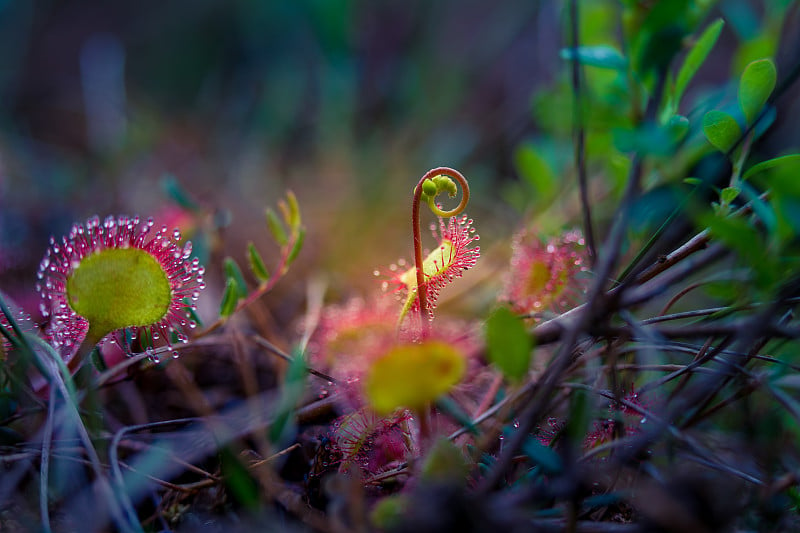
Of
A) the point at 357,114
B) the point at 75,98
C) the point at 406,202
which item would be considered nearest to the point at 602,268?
the point at 406,202

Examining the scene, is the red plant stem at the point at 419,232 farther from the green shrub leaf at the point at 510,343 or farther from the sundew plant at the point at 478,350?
the green shrub leaf at the point at 510,343

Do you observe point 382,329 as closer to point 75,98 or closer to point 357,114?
point 357,114

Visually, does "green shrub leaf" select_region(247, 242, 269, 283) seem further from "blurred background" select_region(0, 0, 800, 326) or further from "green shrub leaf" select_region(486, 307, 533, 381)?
"green shrub leaf" select_region(486, 307, 533, 381)

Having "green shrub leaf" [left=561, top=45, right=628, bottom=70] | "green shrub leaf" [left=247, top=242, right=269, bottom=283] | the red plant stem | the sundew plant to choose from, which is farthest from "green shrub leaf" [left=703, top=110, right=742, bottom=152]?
"green shrub leaf" [left=247, top=242, right=269, bottom=283]

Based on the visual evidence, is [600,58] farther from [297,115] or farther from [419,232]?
[297,115]

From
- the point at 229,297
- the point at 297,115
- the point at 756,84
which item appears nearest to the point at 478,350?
the point at 229,297

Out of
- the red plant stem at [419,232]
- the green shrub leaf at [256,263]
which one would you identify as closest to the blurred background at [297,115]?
the green shrub leaf at [256,263]
